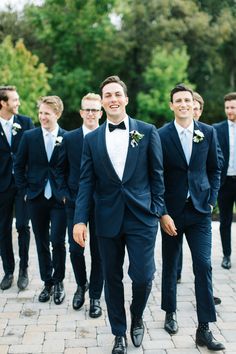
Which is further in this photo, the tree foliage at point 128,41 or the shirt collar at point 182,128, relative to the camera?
the tree foliage at point 128,41

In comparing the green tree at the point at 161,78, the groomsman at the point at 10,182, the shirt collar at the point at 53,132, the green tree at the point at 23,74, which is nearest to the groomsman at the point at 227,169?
the shirt collar at the point at 53,132

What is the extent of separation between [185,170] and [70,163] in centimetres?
133

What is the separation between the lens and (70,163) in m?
5.38

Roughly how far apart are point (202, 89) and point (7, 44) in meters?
14.6

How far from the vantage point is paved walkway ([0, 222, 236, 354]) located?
445 centimetres

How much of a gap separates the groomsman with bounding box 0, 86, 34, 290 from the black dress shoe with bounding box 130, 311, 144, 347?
210 centimetres

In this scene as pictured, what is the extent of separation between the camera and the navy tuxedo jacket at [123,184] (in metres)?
4.21

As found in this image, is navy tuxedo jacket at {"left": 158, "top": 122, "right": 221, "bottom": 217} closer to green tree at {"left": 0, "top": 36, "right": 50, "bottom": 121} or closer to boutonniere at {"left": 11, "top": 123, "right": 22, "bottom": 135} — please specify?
boutonniere at {"left": 11, "top": 123, "right": 22, "bottom": 135}

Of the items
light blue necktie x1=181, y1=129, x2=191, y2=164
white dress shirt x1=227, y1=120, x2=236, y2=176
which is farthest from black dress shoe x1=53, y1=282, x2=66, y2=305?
white dress shirt x1=227, y1=120, x2=236, y2=176

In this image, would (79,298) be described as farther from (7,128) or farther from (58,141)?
(7,128)

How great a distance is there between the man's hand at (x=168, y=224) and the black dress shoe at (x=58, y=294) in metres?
→ 1.80

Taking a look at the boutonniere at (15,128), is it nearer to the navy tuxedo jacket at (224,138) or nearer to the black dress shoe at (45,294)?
the black dress shoe at (45,294)

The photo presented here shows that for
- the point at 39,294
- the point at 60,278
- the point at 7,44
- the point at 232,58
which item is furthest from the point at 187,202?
the point at 232,58

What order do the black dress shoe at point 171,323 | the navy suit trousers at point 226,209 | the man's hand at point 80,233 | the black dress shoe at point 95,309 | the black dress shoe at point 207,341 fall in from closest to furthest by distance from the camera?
the man's hand at point 80,233 < the black dress shoe at point 207,341 < the black dress shoe at point 171,323 < the black dress shoe at point 95,309 < the navy suit trousers at point 226,209
